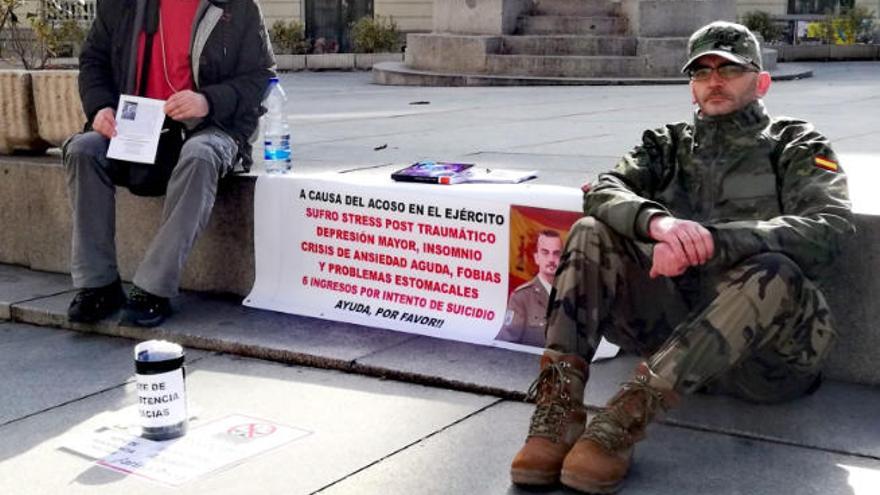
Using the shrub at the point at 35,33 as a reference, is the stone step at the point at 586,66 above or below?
below

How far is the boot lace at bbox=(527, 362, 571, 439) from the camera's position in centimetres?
361

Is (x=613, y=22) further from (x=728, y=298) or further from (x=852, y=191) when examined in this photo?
(x=728, y=298)

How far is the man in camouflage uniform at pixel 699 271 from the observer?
138 inches

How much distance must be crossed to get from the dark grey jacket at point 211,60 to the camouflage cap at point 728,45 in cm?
233

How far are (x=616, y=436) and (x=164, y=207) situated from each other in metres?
2.60

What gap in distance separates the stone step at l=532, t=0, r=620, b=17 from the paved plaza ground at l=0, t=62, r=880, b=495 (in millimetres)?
9774

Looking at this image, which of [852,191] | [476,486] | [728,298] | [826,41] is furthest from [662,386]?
[826,41]

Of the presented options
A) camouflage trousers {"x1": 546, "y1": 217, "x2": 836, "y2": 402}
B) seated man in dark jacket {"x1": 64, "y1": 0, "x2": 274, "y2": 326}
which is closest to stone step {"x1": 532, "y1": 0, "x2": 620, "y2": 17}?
seated man in dark jacket {"x1": 64, "y1": 0, "x2": 274, "y2": 326}

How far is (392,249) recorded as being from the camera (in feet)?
17.3

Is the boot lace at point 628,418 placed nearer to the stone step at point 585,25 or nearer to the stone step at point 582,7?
the stone step at point 585,25

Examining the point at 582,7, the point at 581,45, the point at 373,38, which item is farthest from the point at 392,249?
the point at 373,38

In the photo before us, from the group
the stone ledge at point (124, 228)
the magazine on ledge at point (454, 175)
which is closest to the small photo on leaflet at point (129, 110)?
the stone ledge at point (124, 228)

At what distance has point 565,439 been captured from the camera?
3.60m

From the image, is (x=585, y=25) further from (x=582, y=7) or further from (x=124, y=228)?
(x=124, y=228)
